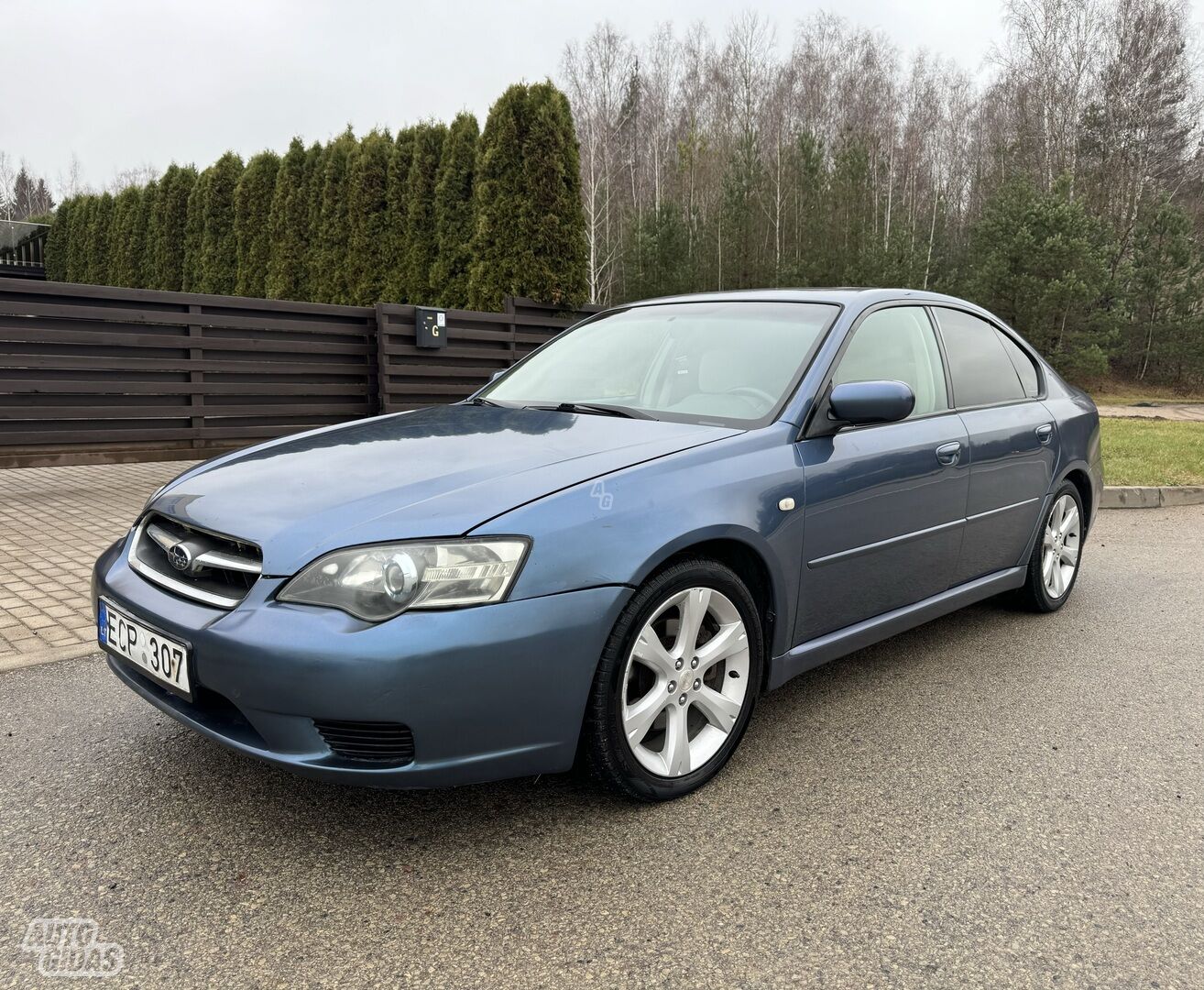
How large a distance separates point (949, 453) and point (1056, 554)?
146 cm

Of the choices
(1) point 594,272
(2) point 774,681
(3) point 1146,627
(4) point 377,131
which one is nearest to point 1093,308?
(1) point 594,272

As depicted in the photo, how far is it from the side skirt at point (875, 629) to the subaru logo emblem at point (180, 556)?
1.73 m

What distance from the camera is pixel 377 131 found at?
14.8 metres

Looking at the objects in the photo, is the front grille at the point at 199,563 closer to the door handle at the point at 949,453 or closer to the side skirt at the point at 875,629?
the side skirt at the point at 875,629

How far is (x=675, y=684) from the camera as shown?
259 centimetres

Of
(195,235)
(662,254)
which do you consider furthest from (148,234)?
(662,254)

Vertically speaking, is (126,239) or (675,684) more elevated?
(126,239)

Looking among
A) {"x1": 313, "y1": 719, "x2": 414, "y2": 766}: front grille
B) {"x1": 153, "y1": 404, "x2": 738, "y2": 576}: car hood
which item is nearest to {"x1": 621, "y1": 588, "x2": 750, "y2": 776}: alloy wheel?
{"x1": 153, "y1": 404, "x2": 738, "y2": 576}: car hood

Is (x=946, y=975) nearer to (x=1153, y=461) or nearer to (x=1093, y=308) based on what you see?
(x=1153, y=461)

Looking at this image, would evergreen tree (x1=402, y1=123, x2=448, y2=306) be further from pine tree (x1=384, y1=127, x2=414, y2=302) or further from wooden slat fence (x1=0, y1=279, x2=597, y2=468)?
wooden slat fence (x1=0, y1=279, x2=597, y2=468)

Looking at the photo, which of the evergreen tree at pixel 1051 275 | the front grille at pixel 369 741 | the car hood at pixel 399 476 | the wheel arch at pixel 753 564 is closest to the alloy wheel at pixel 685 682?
the wheel arch at pixel 753 564

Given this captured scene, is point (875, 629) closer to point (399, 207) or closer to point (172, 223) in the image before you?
point (399, 207)

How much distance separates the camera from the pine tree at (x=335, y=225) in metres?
15.1

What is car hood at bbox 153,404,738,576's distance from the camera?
7.44ft
